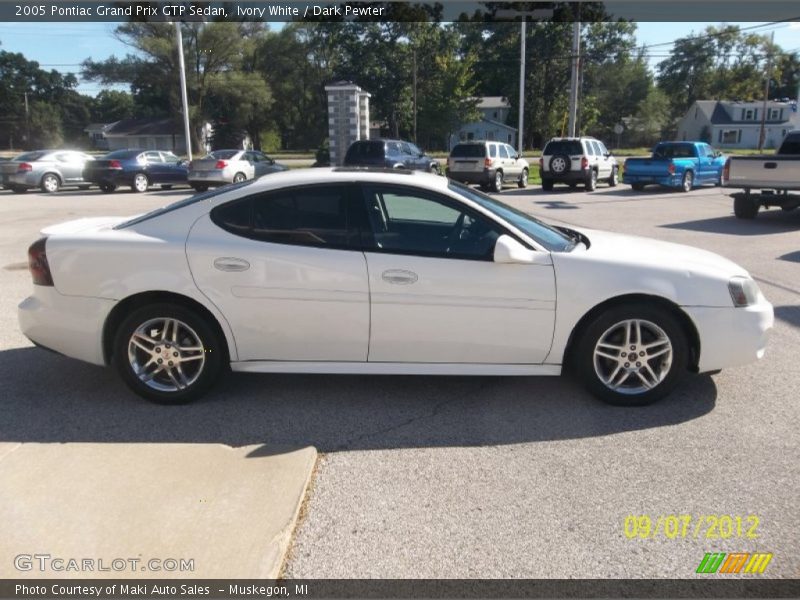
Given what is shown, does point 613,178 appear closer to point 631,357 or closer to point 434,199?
point 631,357

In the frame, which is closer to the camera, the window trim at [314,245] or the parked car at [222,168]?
the window trim at [314,245]

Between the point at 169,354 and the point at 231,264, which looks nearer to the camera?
the point at 231,264

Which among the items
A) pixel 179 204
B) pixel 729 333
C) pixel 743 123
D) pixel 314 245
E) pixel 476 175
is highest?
pixel 743 123

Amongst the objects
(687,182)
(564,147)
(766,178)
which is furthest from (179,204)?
(687,182)

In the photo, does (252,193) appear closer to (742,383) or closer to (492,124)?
(742,383)

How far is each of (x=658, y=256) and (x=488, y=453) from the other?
1840 mm

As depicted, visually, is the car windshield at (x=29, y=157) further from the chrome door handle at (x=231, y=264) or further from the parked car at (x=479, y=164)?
the chrome door handle at (x=231, y=264)

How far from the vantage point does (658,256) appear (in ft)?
14.4

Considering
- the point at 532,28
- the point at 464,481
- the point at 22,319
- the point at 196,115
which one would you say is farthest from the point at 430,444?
the point at 532,28

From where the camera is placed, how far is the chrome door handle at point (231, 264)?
164 inches

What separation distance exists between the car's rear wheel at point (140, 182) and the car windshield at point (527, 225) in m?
21.6

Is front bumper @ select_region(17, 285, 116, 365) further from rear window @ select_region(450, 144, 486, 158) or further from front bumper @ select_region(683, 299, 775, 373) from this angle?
rear window @ select_region(450, 144, 486, 158)

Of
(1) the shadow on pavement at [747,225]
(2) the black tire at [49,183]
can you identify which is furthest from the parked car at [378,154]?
(2) the black tire at [49,183]

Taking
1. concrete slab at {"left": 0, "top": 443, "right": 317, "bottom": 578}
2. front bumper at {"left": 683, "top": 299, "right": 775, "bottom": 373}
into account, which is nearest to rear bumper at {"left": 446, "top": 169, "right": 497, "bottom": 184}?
front bumper at {"left": 683, "top": 299, "right": 775, "bottom": 373}
